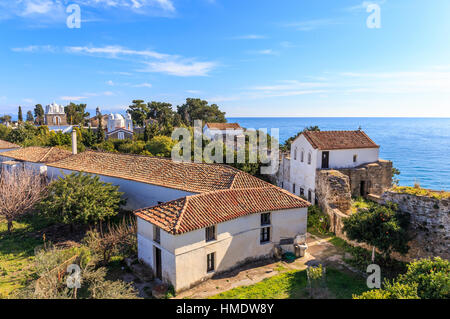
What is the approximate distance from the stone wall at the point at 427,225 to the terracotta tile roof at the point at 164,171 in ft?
33.5

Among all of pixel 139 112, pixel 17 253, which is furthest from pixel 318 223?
pixel 139 112

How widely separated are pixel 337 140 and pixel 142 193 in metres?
20.5

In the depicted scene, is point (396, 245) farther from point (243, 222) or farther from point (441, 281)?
point (243, 222)

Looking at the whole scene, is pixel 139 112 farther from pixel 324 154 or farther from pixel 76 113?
pixel 324 154

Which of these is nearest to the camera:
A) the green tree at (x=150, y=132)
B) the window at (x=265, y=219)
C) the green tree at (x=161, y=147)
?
the window at (x=265, y=219)

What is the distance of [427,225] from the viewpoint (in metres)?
16.9

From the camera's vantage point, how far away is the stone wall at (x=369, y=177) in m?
30.5

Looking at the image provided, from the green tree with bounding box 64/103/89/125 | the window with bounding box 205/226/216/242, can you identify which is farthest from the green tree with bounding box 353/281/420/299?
the green tree with bounding box 64/103/89/125

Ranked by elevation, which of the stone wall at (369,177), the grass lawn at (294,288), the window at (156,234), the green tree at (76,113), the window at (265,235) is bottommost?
the grass lawn at (294,288)

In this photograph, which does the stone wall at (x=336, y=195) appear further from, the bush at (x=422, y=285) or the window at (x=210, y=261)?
the bush at (x=422, y=285)

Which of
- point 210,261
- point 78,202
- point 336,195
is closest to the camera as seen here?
point 210,261

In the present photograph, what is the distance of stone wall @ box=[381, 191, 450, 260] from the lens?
1623 cm

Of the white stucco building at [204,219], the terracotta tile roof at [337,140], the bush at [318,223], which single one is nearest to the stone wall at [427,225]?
the white stucco building at [204,219]

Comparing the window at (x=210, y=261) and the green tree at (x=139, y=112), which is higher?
the green tree at (x=139, y=112)
